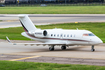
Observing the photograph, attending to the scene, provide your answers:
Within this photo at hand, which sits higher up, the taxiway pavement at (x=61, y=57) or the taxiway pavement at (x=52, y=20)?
the taxiway pavement at (x=61, y=57)

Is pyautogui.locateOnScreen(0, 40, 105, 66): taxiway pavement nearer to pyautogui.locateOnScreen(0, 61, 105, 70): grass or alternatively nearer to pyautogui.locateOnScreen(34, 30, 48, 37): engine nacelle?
pyautogui.locateOnScreen(0, 61, 105, 70): grass

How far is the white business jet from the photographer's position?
3278 centimetres

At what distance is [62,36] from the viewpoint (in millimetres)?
34375

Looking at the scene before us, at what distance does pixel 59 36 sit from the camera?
34.6m

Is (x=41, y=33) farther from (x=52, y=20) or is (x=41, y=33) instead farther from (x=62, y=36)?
(x=52, y=20)

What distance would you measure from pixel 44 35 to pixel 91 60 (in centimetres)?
1087

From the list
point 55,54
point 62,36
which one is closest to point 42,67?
point 55,54

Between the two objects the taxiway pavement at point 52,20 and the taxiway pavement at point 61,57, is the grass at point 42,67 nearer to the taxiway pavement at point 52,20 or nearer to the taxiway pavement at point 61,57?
the taxiway pavement at point 61,57

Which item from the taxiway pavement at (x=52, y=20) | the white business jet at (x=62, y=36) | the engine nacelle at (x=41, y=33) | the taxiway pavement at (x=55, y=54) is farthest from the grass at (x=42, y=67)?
the taxiway pavement at (x=52, y=20)

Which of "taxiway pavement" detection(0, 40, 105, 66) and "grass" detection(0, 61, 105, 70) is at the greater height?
"grass" detection(0, 61, 105, 70)

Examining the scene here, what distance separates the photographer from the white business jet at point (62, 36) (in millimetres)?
32781

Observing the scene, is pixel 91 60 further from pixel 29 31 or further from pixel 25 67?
pixel 29 31

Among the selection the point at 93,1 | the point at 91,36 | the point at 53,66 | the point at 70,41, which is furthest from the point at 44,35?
the point at 93,1

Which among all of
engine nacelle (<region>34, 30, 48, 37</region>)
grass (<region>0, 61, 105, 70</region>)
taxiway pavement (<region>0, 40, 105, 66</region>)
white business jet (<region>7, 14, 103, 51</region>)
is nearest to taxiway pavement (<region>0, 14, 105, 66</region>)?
taxiway pavement (<region>0, 40, 105, 66</region>)
